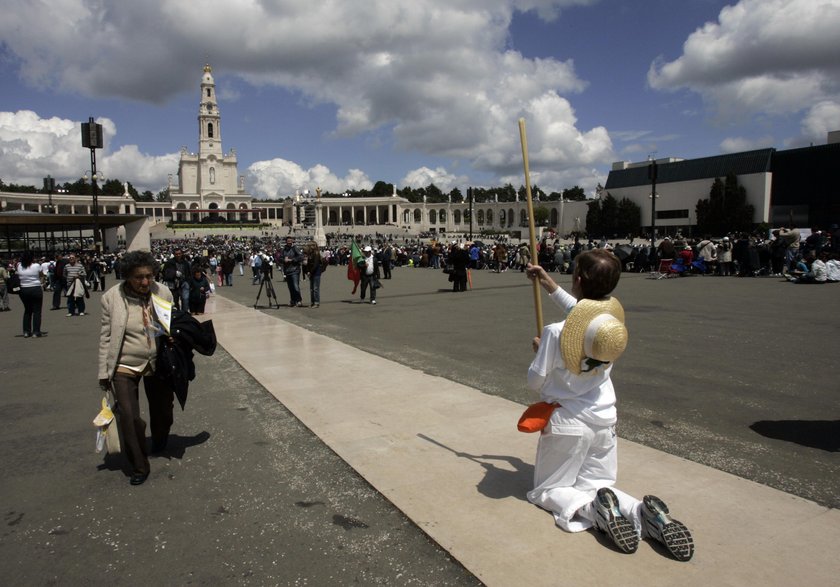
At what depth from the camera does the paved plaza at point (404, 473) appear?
2.91m

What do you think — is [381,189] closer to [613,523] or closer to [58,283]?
[58,283]

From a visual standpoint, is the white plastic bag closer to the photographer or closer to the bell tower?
the photographer

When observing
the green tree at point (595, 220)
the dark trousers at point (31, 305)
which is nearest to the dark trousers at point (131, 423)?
the dark trousers at point (31, 305)

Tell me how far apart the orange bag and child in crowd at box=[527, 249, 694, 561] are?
31mm

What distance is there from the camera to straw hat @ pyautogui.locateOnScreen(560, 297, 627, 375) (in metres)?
2.91

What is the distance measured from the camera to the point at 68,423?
5758 millimetres

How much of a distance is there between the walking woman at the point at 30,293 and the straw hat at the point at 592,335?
12.4m

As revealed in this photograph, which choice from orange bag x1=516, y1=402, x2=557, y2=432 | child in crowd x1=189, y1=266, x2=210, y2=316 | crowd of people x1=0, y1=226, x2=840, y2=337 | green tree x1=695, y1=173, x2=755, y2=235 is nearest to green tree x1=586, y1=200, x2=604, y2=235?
green tree x1=695, y1=173, x2=755, y2=235

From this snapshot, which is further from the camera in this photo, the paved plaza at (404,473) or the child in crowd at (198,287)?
the child in crowd at (198,287)

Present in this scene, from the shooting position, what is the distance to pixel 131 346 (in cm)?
416

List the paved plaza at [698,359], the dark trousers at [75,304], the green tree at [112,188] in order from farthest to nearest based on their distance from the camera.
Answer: the green tree at [112,188] → the dark trousers at [75,304] → the paved plaza at [698,359]

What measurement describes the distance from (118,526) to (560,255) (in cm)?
2595

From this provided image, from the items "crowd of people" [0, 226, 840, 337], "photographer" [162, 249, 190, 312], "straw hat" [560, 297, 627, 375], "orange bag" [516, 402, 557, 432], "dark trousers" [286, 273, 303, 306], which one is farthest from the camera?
"dark trousers" [286, 273, 303, 306]

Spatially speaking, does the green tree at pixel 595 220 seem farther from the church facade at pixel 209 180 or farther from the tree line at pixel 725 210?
the church facade at pixel 209 180
